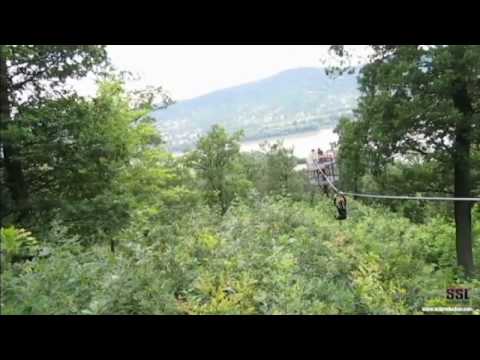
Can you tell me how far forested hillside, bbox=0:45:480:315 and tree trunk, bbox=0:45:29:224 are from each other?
1 cm

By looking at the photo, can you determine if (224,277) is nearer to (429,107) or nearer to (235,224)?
(235,224)

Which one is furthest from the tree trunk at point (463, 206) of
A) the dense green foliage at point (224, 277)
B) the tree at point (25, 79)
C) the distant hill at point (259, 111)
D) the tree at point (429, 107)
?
the distant hill at point (259, 111)

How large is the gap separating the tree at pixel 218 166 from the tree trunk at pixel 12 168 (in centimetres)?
1126

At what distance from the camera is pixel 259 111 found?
54.5 feet

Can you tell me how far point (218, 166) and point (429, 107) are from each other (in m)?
11.0

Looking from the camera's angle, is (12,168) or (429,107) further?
(429,107)

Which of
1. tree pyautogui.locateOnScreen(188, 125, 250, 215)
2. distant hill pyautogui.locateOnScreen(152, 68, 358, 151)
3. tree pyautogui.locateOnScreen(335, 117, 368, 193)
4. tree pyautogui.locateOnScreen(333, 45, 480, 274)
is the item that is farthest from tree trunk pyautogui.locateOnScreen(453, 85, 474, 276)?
tree pyautogui.locateOnScreen(188, 125, 250, 215)

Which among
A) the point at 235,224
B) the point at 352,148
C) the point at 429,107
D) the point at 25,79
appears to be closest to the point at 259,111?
the point at 352,148

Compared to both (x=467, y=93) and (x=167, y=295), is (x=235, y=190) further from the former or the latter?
(x=167, y=295)

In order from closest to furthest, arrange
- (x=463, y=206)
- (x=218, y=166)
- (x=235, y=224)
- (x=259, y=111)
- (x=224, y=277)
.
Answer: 1. (x=224, y=277)
2. (x=235, y=224)
3. (x=463, y=206)
4. (x=218, y=166)
5. (x=259, y=111)

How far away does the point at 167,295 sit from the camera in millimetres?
2834
